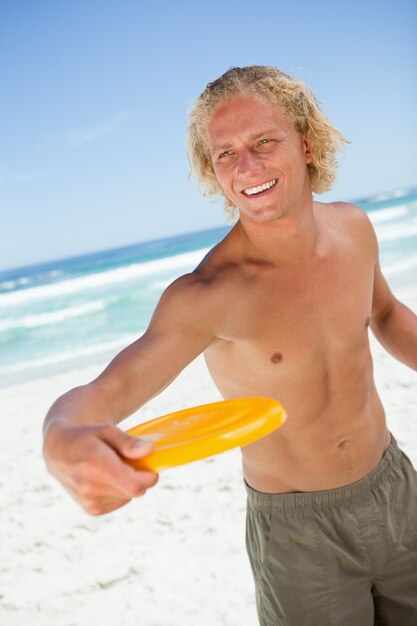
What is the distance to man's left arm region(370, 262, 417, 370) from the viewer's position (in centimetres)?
218

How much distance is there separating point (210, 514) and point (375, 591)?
245 cm

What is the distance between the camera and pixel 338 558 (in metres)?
1.79

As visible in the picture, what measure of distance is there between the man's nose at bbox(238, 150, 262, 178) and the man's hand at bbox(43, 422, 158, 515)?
116 centimetres

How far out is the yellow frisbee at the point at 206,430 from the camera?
0.96 meters

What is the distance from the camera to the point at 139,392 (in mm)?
1451

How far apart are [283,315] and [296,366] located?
0.54ft

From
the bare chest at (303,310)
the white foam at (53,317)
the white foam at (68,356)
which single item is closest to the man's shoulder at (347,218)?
the bare chest at (303,310)

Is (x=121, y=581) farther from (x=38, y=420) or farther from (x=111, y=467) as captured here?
(x=38, y=420)

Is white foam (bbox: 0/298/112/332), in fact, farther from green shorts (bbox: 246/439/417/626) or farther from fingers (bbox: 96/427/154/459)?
fingers (bbox: 96/427/154/459)

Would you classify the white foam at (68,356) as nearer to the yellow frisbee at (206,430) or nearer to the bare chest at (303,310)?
the bare chest at (303,310)

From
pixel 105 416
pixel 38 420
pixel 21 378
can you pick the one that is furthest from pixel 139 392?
pixel 21 378

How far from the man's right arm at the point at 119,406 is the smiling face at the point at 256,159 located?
1.19ft

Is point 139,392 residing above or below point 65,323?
above

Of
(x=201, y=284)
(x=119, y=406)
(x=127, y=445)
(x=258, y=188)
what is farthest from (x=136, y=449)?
(x=258, y=188)
